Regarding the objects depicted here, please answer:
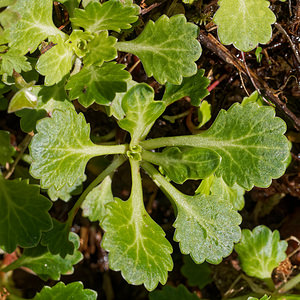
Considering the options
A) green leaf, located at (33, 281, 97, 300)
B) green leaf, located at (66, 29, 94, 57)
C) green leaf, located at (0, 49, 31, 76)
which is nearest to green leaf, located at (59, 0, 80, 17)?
green leaf, located at (66, 29, 94, 57)

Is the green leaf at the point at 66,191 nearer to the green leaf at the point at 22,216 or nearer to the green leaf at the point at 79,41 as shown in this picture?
the green leaf at the point at 22,216

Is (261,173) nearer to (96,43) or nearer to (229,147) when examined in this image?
(229,147)

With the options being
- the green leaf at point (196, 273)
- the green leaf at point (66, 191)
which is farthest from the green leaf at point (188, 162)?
the green leaf at point (196, 273)

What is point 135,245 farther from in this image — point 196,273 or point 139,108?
point 196,273

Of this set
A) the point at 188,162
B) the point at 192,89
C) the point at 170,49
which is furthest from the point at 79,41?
the point at 188,162

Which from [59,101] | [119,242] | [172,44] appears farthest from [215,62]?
[119,242]
